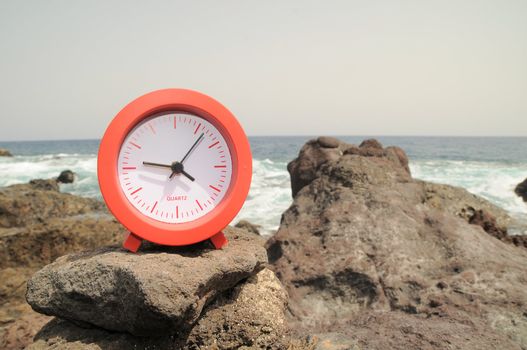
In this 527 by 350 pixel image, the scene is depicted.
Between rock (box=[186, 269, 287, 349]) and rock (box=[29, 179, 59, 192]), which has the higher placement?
rock (box=[186, 269, 287, 349])

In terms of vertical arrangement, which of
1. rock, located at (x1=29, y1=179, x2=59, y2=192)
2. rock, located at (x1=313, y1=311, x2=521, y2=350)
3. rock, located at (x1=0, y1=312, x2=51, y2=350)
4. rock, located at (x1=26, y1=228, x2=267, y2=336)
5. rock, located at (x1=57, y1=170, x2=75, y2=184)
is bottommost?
rock, located at (x1=57, y1=170, x2=75, y2=184)

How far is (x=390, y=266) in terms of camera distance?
3041mm

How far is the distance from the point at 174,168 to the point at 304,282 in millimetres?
1443

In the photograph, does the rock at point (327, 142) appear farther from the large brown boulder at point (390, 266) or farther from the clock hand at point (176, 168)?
the clock hand at point (176, 168)

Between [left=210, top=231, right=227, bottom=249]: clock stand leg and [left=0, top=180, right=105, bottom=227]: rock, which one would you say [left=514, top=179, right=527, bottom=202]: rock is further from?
[left=210, top=231, right=227, bottom=249]: clock stand leg

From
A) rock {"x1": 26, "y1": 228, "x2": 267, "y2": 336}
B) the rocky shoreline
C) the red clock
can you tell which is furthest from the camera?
the red clock

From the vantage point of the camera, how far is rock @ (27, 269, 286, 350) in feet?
6.62

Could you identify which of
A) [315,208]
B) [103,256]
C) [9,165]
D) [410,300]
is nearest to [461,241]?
[410,300]

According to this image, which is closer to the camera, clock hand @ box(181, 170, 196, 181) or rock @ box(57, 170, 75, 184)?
clock hand @ box(181, 170, 196, 181)

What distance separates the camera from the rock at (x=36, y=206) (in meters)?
6.74

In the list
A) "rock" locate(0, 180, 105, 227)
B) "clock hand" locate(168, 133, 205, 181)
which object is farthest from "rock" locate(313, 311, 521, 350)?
"rock" locate(0, 180, 105, 227)

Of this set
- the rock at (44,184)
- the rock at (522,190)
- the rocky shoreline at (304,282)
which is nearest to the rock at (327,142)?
the rocky shoreline at (304,282)

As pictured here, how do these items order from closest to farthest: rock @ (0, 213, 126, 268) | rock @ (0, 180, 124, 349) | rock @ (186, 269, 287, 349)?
rock @ (186, 269, 287, 349) → rock @ (0, 180, 124, 349) → rock @ (0, 213, 126, 268)

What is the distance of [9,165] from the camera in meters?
25.2
